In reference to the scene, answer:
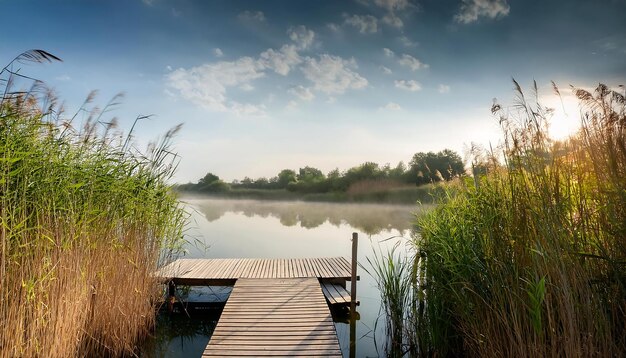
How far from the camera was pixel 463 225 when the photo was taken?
11.5 ft

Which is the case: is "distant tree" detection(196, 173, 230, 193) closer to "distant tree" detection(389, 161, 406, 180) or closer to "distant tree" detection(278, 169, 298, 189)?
"distant tree" detection(278, 169, 298, 189)

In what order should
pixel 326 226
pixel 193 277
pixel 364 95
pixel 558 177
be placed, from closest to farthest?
pixel 558 177, pixel 193 277, pixel 364 95, pixel 326 226

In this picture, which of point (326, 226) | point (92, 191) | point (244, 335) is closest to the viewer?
point (92, 191)

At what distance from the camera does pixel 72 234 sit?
3125 millimetres

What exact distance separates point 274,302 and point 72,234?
108 inches

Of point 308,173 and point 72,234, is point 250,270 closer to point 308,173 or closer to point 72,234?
point 72,234

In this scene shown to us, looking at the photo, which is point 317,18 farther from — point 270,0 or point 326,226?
point 326,226

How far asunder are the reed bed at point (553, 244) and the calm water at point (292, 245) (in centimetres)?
109

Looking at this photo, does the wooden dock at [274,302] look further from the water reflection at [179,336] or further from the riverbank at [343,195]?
the riverbank at [343,195]

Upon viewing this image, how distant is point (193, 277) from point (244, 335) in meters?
2.64

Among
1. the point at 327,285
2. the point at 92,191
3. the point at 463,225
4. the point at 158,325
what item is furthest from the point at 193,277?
the point at 463,225

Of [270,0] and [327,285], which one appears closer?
[327,285]

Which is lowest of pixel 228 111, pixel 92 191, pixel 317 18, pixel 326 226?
pixel 326 226

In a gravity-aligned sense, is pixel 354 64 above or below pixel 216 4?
below
